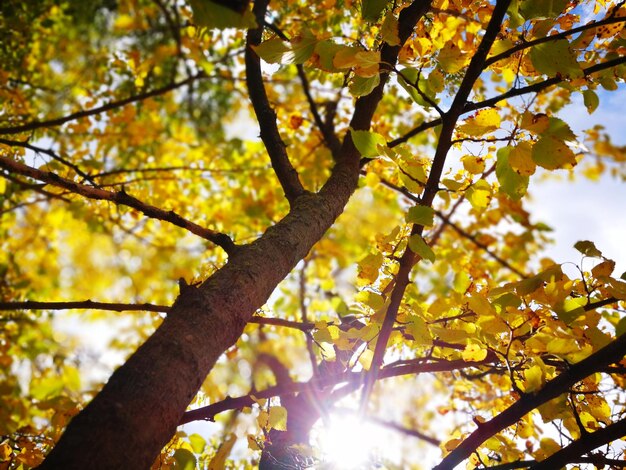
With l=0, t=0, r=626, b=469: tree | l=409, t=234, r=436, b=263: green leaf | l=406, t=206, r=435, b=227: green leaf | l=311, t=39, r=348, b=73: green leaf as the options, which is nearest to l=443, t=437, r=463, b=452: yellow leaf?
l=0, t=0, r=626, b=469: tree

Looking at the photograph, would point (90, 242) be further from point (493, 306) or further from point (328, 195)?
point (493, 306)

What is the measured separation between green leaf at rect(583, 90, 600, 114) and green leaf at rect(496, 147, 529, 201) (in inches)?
19.9

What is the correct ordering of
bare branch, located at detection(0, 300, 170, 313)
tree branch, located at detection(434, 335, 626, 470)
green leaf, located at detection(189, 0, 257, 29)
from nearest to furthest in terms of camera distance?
green leaf, located at detection(189, 0, 257, 29)
tree branch, located at detection(434, 335, 626, 470)
bare branch, located at detection(0, 300, 170, 313)

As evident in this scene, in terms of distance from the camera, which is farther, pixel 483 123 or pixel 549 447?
pixel 549 447

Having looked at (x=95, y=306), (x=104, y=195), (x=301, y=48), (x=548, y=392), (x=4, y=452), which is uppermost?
(x=301, y=48)

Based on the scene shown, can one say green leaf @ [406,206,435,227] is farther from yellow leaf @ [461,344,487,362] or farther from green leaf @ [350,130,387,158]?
yellow leaf @ [461,344,487,362]

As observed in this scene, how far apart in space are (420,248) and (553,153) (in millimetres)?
459

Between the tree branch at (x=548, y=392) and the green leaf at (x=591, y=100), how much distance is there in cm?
90

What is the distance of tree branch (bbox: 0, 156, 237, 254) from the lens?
1.30 m

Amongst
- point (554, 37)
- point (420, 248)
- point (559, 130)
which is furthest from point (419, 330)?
point (554, 37)

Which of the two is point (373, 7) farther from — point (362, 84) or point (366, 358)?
point (366, 358)

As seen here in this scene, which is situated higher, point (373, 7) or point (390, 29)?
point (373, 7)

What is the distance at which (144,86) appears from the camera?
12.9 feet

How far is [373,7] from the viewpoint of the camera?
1310mm
